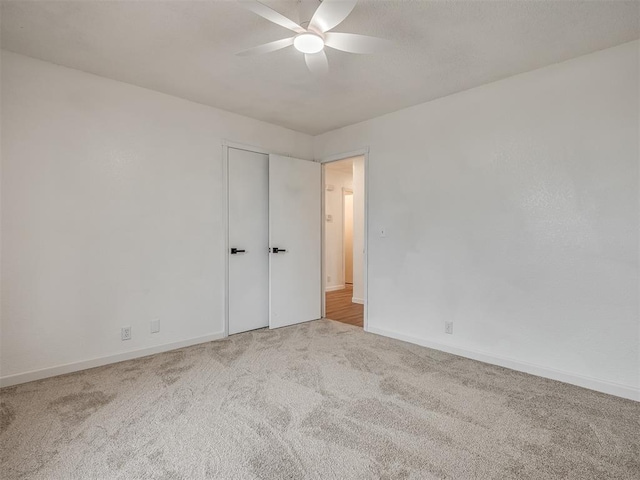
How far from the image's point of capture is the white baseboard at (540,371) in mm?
2365

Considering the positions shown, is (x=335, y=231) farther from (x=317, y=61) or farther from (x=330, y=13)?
(x=330, y=13)

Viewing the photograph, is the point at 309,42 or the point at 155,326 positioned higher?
the point at 309,42

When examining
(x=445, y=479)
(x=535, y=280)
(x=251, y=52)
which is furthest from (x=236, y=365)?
(x=535, y=280)

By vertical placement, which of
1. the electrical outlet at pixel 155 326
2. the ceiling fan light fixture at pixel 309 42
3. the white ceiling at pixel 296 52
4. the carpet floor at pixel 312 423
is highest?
the white ceiling at pixel 296 52

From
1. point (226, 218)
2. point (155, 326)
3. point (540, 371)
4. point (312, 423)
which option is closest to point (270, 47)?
point (226, 218)

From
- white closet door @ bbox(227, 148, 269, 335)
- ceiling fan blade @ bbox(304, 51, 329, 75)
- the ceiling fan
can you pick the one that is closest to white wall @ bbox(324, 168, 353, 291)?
white closet door @ bbox(227, 148, 269, 335)

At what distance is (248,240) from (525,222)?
2.88m

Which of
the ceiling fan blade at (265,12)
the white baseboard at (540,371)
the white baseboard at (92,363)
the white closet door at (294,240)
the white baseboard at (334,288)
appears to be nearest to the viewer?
the ceiling fan blade at (265,12)

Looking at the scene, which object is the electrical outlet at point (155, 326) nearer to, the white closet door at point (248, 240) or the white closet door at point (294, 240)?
the white closet door at point (248, 240)

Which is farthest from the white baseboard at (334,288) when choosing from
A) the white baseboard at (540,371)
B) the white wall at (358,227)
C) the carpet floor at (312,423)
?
the carpet floor at (312,423)

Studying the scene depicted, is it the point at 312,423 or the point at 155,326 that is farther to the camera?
the point at 155,326

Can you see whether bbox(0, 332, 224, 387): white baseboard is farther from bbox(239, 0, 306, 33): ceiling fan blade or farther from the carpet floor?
bbox(239, 0, 306, 33): ceiling fan blade

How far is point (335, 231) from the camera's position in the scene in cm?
722

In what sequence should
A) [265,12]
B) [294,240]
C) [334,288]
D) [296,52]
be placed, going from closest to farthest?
1. [265,12]
2. [296,52]
3. [294,240]
4. [334,288]
